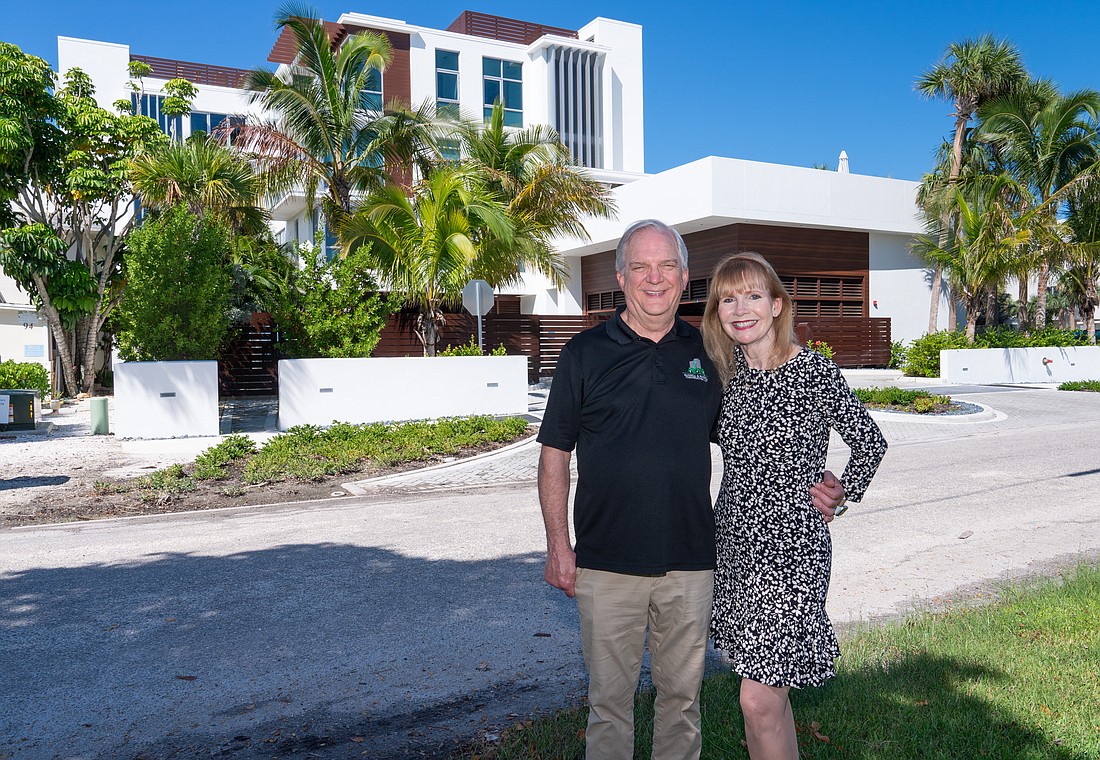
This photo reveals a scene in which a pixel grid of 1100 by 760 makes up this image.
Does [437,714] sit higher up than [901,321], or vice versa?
[901,321]

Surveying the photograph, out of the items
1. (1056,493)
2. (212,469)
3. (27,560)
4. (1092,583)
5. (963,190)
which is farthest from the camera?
(963,190)

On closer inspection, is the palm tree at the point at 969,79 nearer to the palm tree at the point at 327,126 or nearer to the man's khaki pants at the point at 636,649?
the palm tree at the point at 327,126

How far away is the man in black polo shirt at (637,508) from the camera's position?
2.76 metres

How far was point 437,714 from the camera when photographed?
3783 millimetres

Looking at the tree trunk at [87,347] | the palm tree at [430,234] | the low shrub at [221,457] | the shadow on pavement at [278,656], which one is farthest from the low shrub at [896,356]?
the shadow on pavement at [278,656]

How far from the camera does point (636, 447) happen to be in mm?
2756

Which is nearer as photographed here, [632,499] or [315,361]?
[632,499]

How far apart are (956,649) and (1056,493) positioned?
5.91 meters

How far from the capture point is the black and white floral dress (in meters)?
2.71

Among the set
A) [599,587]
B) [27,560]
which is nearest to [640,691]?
[599,587]

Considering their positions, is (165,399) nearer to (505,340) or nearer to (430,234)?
(430,234)

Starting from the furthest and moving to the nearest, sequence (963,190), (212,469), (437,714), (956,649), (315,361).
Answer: (963,190), (315,361), (212,469), (956,649), (437,714)

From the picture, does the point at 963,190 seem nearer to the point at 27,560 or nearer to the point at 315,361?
the point at 315,361

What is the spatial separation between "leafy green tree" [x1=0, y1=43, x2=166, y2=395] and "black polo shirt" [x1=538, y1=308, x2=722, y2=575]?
761 inches
